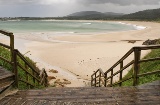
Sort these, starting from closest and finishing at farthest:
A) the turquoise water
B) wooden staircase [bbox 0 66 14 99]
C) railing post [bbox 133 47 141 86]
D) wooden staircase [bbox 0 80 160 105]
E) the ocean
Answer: wooden staircase [bbox 0 80 160 105]
wooden staircase [bbox 0 66 14 99]
railing post [bbox 133 47 141 86]
the ocean
the turquoise water

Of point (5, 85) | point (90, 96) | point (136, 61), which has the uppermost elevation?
point (136, 61)

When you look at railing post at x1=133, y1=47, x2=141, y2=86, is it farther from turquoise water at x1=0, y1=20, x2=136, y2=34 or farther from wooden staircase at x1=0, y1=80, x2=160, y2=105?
turquoise water at x1=0, y1=20, x2=136, y2=34

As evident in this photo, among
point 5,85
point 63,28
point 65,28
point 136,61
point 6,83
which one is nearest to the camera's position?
point 5,85

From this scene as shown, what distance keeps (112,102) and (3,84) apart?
121 inches

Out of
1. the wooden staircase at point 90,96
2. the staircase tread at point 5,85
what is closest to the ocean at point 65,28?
the staircase tread at point 5,85

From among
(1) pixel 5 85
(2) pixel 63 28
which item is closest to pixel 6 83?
(1) pixel 5 85

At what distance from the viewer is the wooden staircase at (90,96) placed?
601 cm

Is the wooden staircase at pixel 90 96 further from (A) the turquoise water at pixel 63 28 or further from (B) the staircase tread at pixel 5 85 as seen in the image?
(A) the turquoise water at pixel 63 28

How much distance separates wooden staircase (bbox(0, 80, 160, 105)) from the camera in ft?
19.7

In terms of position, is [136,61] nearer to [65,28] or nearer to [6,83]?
[6,83]

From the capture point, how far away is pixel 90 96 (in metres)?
6.47

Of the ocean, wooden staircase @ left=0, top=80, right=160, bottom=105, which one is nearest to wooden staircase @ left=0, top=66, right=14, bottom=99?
wooden staircase @ left=0, top=80, right=160, bottom=105

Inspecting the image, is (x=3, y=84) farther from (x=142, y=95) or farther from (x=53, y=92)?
(x=142, y=95)

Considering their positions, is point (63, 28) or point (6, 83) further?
point (63, 28)
